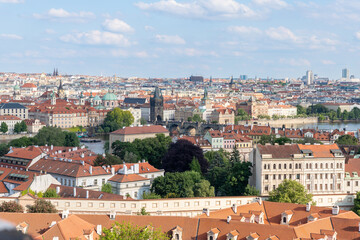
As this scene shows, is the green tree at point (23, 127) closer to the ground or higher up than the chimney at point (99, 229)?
closer to the ground

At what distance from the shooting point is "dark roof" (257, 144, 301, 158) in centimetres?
2864

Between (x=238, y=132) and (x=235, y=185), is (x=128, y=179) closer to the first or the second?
(x=235, y=185)

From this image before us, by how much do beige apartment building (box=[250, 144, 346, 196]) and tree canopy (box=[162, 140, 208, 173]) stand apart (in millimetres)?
5672

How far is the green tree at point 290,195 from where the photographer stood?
866 inches

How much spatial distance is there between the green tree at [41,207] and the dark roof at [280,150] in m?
12.8

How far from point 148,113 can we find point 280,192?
7830cm

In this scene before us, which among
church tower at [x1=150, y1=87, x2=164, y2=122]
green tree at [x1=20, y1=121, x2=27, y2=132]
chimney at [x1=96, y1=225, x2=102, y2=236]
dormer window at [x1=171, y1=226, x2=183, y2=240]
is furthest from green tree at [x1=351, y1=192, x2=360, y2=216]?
church tower at [x1=150, y1=87, x2=164, y2=122]

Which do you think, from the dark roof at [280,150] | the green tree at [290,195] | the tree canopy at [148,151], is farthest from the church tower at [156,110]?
the green tree at [290,195]

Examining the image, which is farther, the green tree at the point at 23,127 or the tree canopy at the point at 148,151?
the green tree at the point at 23,127

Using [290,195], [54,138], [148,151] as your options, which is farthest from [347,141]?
[290,195]

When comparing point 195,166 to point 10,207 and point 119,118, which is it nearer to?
point 10,207

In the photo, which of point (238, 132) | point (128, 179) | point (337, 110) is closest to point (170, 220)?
point (128, 179)

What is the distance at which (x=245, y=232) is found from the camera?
14.5 metres

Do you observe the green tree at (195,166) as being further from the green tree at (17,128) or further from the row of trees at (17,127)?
the green tree at (17,128)
